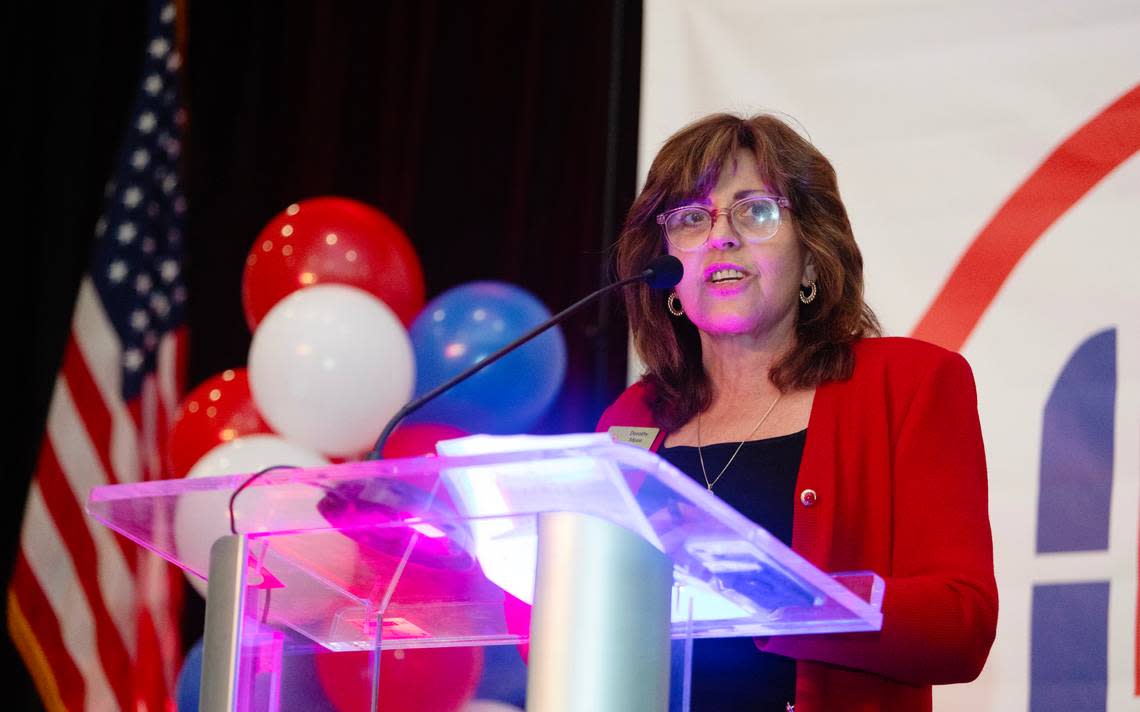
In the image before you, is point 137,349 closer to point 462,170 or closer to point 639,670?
point 462,170

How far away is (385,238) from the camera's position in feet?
10.5

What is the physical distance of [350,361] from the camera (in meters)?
2.87

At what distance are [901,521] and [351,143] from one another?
2811 millimetres

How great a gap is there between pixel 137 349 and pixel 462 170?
1.14 m

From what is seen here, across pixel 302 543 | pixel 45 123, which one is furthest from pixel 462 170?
pixel 302 543

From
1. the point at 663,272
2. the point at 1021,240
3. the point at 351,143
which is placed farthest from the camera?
the point at 351,143

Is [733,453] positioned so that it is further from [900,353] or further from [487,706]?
[487,706]

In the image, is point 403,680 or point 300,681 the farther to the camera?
point 403,680

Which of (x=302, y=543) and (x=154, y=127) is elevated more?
(x=154, y=127)

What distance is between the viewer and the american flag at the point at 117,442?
3.92 m

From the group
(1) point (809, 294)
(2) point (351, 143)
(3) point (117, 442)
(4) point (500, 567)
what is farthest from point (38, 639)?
(4) point (500, 567)

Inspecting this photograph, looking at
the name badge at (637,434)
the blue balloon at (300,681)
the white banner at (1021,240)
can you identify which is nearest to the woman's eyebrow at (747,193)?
the name badge at (637,434)

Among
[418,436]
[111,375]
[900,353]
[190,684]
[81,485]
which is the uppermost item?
[111,375]

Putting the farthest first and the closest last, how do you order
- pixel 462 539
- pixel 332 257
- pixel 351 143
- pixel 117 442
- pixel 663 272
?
pixel 351 143 → pixel 117 442 → pixel 332 257 → pixel 663 272 → pixel 462 539
